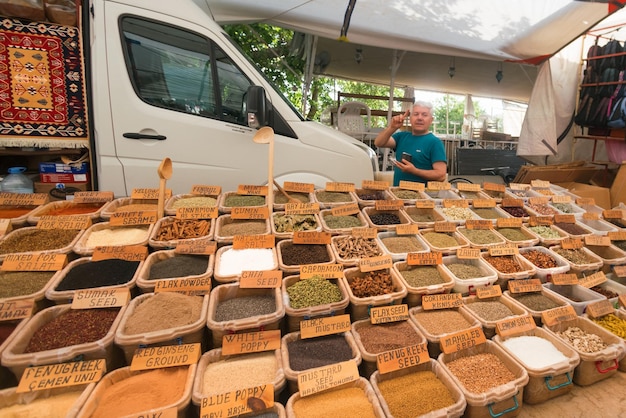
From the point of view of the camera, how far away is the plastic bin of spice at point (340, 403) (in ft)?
3.39

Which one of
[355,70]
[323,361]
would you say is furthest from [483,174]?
[323,361]

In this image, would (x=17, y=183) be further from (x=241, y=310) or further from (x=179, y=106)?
(x=241, y=310)

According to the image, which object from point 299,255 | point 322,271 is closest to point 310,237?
point 299,255

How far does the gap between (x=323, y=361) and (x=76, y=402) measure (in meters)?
0.80

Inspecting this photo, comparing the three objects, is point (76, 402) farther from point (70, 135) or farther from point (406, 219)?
point (70, 135)

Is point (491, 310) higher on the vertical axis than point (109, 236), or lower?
lower

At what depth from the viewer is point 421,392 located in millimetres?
1131

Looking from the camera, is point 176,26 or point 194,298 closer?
point 194,298

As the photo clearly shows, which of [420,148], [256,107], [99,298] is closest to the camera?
[99,298]

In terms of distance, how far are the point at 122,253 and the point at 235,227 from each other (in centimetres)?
56

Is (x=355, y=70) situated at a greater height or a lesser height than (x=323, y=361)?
greater

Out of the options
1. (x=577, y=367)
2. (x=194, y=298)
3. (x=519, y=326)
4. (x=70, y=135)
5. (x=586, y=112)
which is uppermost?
(x=586, y=112)

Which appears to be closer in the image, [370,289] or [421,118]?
[370,289]

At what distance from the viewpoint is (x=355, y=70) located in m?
7.45
